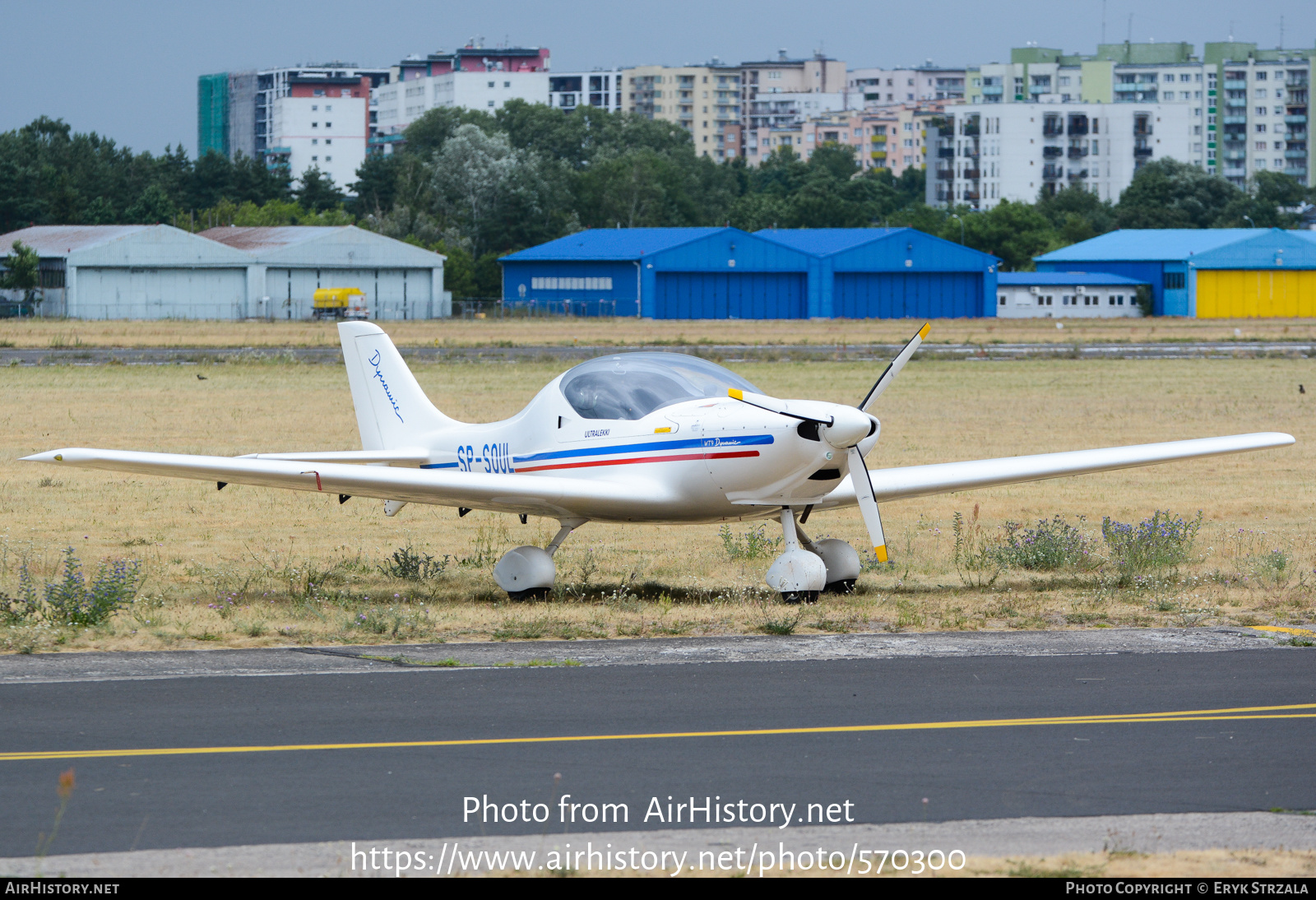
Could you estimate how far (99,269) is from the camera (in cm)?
9275

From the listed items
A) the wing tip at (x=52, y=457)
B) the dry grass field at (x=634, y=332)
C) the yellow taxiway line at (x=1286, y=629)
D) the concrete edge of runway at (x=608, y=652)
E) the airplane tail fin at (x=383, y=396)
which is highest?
the dry grass field at (x=634, y=332)

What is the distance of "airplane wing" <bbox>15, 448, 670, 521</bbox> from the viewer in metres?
12.4

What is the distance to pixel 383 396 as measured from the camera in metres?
15.7

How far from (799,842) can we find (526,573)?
23.3ft

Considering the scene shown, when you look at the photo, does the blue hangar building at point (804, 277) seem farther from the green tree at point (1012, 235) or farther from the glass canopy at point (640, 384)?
the glass canopy at point (640, 384)

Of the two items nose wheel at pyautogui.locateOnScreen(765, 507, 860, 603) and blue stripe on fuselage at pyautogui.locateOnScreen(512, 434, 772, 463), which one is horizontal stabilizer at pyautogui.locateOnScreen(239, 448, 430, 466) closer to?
blue stripe on fuselage at pyautogui.locateOnScreen(512, 434, 772, 463)

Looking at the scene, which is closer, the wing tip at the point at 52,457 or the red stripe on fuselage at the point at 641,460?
the wing tip at the point at 52,457

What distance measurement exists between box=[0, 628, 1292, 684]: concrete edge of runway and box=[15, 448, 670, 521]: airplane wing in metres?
1.47

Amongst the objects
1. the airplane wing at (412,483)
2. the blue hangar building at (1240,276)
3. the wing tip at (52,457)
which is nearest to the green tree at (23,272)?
the blue hangar building at (1240,276)

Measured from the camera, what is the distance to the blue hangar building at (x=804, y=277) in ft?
311

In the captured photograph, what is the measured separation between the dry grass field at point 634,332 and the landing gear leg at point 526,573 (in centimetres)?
4752

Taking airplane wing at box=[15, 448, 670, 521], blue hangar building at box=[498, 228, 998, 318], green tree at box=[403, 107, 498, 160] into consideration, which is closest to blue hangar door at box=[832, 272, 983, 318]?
blue hangar building at box=[498, 228, 998, 318]
